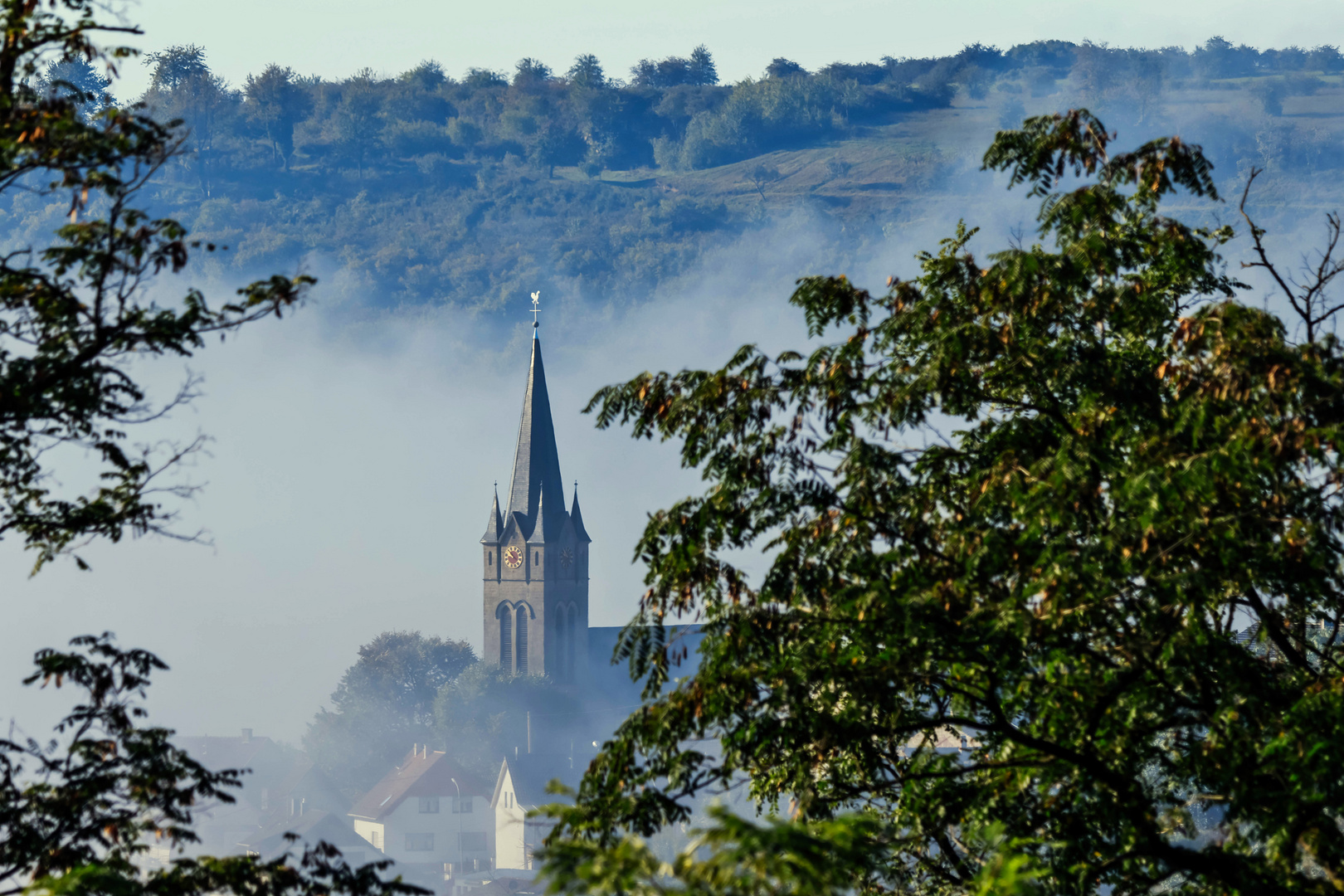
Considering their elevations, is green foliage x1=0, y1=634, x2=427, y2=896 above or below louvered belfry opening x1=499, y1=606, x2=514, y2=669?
below

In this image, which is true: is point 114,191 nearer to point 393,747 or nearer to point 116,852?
point 116,852

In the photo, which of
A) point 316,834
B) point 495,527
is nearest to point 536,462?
point 495,527

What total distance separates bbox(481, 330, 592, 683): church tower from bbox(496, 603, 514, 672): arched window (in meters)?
0.06

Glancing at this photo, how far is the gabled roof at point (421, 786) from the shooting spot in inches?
3767

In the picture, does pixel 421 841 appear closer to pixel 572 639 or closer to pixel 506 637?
pixel 506 637

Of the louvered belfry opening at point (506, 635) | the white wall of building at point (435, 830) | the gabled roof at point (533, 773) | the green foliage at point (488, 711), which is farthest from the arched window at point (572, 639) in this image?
the white wall of building at point (435, 830)

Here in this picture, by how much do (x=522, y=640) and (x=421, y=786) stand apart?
1770 cm

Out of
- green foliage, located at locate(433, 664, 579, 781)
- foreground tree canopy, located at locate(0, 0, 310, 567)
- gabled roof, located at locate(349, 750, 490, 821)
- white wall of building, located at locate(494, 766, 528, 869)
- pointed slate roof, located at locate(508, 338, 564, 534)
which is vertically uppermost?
pointed slate roof, located at locate(508, 338, 564, 534)

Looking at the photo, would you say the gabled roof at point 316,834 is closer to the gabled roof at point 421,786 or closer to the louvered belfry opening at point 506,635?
the gabled roof at point 421,786

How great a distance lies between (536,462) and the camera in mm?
Answer: 102938

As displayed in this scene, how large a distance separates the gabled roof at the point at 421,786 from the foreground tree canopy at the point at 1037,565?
89.2m

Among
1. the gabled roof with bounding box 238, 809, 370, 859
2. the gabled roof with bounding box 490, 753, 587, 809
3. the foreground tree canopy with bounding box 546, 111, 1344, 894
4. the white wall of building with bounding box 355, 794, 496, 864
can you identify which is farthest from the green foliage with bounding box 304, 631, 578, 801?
the foreground tree canopy with bounding box 546, 111, 1344, 894

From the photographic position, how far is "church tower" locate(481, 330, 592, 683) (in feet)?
342

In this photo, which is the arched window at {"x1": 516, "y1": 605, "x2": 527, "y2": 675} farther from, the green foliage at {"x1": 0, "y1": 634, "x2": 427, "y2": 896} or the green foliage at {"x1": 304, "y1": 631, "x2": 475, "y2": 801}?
the green foliage at {"x1": 0, "y1": 634, "x2": 427, "y2": 896}
